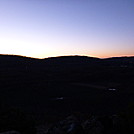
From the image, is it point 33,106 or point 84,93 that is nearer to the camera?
point 33,106

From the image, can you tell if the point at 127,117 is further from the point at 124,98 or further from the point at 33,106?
the point at 124,98

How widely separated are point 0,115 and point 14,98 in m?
22.7

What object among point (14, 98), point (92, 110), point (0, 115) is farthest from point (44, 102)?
point (0, 115)

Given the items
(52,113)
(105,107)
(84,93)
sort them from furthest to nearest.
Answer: (84,93) → (105,107) → (52,113)

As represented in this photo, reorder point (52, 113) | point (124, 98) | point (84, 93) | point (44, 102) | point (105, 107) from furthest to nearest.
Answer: point (84, 93) → point (124, 98) → point (44, 102) → point (105, 107) → point (52, 113)

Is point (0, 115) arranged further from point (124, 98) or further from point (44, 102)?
point (124, 98)

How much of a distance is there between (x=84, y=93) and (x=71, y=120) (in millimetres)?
27281

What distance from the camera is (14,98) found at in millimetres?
35031

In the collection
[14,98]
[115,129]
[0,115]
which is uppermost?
[0,115]

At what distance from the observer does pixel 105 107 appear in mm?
28734

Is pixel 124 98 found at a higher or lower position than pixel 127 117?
lower

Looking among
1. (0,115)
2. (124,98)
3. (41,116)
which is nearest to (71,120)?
(0,115)

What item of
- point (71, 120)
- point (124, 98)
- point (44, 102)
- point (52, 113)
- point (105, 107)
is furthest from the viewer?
point (124, 98)

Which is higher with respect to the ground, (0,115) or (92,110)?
(0,115)
